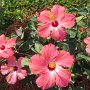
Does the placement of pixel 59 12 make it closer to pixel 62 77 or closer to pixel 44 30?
pixel 44 30

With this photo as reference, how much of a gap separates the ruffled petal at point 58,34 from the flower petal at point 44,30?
3cm

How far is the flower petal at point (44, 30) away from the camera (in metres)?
2.36

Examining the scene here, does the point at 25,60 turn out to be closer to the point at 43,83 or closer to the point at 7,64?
→ the point at 7,64

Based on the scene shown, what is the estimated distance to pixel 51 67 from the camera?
2256 mm

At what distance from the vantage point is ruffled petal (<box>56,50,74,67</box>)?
2.24 metres

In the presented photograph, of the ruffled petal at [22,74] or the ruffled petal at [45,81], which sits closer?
the ruffled petal at [45,81]

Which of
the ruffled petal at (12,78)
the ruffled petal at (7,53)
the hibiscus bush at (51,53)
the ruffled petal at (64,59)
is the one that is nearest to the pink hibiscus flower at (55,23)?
the hibiscus bush at (51,53)

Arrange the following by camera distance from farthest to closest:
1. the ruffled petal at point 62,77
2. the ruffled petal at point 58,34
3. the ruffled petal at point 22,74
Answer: the ruffled petal at point 22,74 → the ruffled petal at point 58,34 → the ruffled petal at point 62,77

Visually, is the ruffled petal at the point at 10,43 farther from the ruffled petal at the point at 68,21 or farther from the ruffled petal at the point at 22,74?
the ruffled petal at the point at 68,21

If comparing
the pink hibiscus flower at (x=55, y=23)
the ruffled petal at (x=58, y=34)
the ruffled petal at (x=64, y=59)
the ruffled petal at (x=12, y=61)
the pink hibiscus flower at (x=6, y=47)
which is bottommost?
the ruffled petal at (x=12, y=61)

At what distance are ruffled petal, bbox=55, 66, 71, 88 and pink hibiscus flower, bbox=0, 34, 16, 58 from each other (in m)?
0.35

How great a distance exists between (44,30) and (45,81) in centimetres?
34

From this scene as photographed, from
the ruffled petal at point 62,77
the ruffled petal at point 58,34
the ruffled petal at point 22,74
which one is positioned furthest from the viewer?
the ruffled petal at point 22,74

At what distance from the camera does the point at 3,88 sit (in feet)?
10.2
